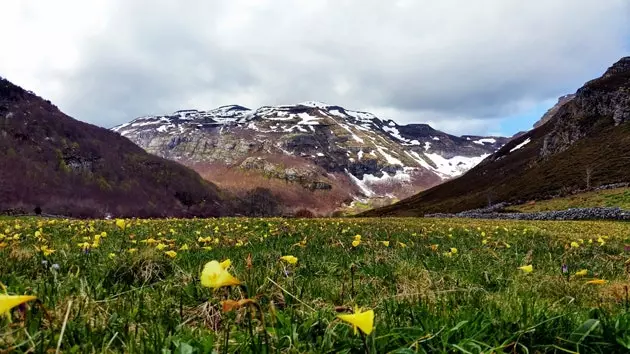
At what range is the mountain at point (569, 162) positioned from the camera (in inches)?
3529

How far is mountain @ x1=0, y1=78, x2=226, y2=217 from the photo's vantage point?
124 m

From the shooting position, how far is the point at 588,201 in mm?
69875

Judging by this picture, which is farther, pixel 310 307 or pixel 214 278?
pixel 310 307

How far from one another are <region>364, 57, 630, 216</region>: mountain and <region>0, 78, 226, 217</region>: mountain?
89312 mm

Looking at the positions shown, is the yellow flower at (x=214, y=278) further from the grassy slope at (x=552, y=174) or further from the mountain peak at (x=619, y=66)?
the mountain peak at (x=619, y=66)

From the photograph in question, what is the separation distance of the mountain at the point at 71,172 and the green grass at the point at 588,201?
111780 millimetres

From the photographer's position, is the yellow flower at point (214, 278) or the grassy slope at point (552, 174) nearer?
the yellow flower at point (214, 278)

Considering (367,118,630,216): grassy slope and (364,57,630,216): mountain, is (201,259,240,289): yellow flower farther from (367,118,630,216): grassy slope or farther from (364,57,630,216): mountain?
(364,57,630,216): mountain

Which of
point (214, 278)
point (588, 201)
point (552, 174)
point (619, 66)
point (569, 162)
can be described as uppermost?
point (619, 66)

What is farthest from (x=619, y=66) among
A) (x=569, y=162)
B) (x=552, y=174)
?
(x=552, y=174)

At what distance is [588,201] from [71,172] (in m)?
152

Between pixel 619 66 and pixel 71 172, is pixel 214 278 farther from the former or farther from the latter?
pixel 619 66

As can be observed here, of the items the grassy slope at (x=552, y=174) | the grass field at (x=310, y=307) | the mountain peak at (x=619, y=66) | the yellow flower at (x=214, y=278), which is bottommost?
the grass field at (x=310, y=307)

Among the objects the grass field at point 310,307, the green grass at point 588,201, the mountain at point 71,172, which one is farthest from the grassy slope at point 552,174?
the mountain at point 71,172
